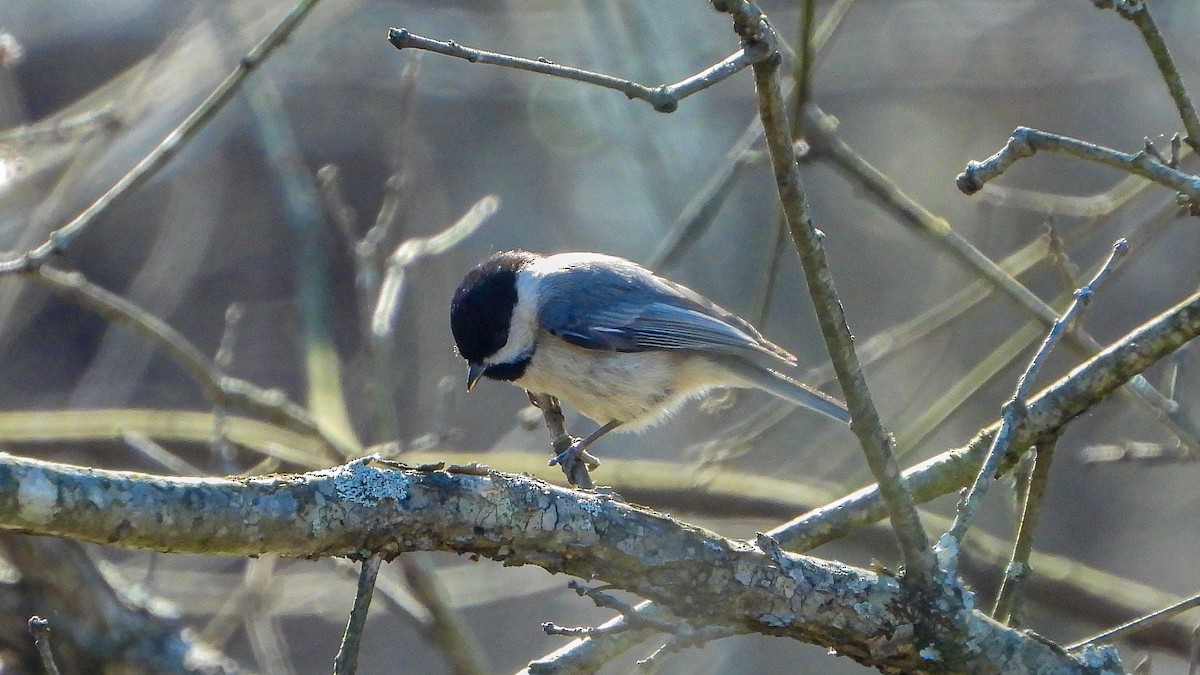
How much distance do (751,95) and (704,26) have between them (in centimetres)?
115

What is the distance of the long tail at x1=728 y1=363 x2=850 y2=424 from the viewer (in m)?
3.65

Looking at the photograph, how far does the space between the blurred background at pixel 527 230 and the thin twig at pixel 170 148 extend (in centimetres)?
102

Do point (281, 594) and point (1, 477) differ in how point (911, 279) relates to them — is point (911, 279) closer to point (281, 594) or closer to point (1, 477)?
point (281, 594)

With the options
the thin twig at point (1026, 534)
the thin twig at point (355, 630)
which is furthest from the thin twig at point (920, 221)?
the thin twig at point (355, 630)

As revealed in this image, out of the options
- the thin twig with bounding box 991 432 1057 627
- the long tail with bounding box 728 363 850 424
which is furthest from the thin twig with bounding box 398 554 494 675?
the thin twig with bounding box 991 432 1057 627

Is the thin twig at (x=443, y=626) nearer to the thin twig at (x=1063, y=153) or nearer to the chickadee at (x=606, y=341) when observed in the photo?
the chickadee at (x=606, y=341)

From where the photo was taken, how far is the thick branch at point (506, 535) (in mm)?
1285

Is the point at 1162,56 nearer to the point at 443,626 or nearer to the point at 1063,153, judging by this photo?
the point at 1063,153

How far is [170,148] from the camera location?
277 centimetres

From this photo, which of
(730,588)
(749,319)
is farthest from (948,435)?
(730,588)

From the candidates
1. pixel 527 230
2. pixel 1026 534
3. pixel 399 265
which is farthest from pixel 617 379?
pixel 527 230

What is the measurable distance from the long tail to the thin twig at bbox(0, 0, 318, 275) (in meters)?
1.82

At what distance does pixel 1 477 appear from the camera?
1208 mm

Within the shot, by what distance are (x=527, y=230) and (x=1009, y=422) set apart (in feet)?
18.0
